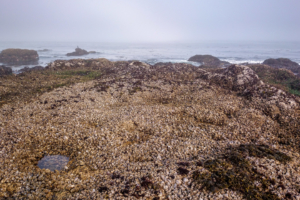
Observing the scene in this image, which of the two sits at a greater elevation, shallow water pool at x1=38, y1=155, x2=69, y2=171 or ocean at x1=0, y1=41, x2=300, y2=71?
ocean at x1=0, y1=41, x2=300, y2=71

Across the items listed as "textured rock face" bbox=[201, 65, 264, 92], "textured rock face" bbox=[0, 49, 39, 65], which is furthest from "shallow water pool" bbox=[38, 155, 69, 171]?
"textured rock face" bbox=[0, 49, 39, 65]

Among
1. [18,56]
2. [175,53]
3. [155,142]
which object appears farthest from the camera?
[175,53]

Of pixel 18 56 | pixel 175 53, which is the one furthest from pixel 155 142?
pixel 175 53

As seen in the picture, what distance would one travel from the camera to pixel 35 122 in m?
9.80

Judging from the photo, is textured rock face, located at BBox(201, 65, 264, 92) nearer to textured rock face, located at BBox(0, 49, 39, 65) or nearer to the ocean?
the ocean

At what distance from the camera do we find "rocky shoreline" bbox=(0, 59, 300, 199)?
545 cm

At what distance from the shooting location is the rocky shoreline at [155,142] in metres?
5.45

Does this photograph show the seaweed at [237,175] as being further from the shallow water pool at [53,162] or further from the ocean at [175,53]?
the ocean at [175,53]

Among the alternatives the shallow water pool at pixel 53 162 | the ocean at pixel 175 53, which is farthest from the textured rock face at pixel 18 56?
the shallow water pool at pixel 53 162

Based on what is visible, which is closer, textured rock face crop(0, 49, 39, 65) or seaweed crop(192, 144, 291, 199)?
seaweed crop(192, 144, 291, 199)

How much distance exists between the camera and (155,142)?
8273 mm

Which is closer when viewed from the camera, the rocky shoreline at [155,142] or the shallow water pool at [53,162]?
the rocky shoreline at [155,142]

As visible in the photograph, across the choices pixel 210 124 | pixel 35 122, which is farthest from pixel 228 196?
pixel 35 122

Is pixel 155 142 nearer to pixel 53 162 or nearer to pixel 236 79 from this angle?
Answer: pixel 53 162
